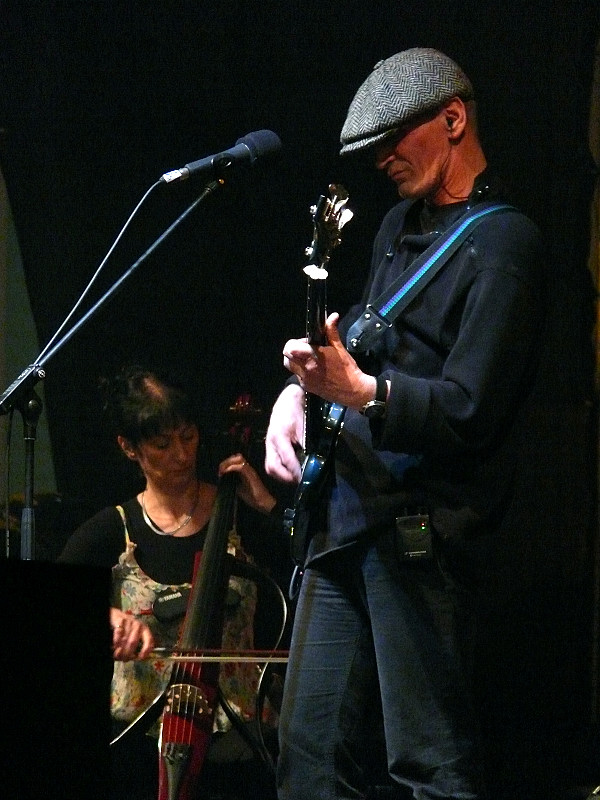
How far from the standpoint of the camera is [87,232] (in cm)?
276

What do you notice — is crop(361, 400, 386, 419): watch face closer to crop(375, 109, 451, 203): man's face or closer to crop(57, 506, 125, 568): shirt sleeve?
crop(375, 109, 451, 203): man's face

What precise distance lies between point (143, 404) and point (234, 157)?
912 millimetres

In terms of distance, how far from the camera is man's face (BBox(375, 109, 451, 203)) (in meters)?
1.93

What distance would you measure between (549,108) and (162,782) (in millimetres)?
1532

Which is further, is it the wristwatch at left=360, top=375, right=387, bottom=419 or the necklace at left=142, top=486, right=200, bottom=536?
the necklace at left=142, top=486, right=200, bottom=536

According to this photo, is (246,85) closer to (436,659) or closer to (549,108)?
(549,108)

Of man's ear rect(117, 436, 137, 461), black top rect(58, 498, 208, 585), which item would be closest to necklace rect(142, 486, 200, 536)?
black top rect(58, 498, 208, 585)

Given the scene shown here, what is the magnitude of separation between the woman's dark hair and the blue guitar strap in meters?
0.95

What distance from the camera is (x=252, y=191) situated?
2.66 metres

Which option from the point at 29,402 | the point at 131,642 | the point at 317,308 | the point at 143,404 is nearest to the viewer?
the point at 317,308

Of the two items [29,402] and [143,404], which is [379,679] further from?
[143,404]

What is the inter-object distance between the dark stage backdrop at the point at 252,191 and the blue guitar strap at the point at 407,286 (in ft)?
2.08

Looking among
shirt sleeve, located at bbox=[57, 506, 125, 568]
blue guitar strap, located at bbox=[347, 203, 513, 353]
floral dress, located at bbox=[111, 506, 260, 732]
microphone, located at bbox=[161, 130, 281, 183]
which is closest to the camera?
blue guitar strap, located at bbox=[347, 203, 513, 353]

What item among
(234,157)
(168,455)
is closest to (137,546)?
(168,455)
